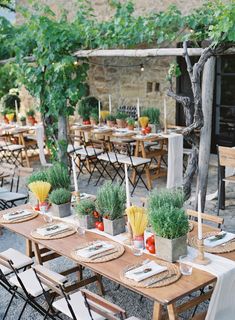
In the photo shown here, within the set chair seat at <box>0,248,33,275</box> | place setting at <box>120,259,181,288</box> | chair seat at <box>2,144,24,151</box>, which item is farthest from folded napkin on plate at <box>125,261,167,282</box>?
chair seat at <box>2,144,24,151</box>

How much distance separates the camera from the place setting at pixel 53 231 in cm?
411

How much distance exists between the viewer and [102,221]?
4.20m

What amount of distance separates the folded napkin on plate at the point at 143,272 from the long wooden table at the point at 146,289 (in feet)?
0.28

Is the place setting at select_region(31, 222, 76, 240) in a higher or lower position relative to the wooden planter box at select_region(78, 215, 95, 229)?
lower

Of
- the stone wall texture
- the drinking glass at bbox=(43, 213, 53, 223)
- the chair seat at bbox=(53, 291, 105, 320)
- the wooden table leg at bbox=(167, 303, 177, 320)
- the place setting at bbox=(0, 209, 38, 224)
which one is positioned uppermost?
the stone wall texture

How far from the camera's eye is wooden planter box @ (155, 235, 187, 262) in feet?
11.5

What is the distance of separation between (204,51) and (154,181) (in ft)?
10.6

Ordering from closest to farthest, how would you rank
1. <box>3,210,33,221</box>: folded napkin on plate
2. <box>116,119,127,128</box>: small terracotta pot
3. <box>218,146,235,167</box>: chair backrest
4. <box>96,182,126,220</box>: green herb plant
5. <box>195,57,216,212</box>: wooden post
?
<box>96,182,126,220</box>: green herb plant < <box>3,210,33,221</box>: folded napkin on plate < <box>195,57,216,212</box>: wooden post < <box>218,146,235,167</box>: chair backrest < <box>116,119,127,128</box>: small terracotta pot

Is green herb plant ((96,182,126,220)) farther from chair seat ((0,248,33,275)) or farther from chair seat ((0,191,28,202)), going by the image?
chair seat ((0,191,28,202))

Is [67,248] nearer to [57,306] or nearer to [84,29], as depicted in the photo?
[57,306]

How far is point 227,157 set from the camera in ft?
21.1

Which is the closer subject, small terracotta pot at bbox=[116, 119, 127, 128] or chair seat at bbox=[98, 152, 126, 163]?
chair seat at bbox=[98, 152, 126, 163]

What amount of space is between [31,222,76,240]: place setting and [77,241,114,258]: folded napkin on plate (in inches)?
Answer: 14.8

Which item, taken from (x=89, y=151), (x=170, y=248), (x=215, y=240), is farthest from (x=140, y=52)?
(x=170, y=248)
